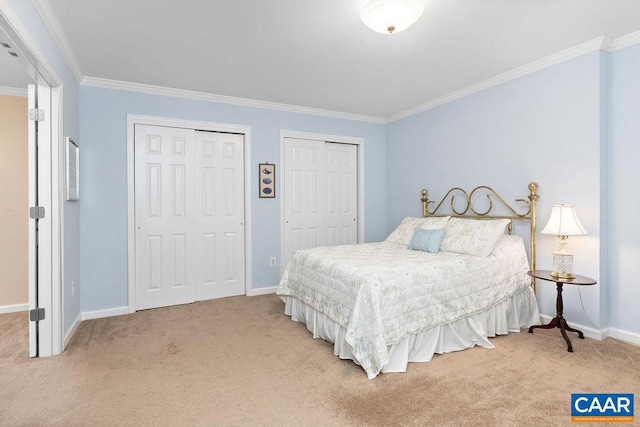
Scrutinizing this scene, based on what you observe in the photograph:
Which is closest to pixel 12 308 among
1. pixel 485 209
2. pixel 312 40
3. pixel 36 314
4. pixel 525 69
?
pixel 36 314

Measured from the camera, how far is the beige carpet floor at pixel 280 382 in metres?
1.84

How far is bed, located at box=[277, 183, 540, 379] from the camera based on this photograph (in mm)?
2314

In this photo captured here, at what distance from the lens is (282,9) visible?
2.27 metres

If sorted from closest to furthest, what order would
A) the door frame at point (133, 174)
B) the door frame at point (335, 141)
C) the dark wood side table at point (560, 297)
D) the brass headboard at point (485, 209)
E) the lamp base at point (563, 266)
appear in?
the dark wood side table at point (560, 297) → the lamp base at point (563, 266) → the brass headboard at point (485, 209) → the door frame at point (133, 174) → the door frame at point (335, 141)

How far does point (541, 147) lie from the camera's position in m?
3.17

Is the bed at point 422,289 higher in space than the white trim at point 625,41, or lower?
lower

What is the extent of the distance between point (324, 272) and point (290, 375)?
2.70 feet

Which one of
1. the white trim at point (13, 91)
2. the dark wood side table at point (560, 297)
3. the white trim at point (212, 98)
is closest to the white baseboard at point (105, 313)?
the white trim at point (212, 98)

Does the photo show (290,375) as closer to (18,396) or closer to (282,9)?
(18,396)

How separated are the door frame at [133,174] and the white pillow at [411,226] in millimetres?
1765

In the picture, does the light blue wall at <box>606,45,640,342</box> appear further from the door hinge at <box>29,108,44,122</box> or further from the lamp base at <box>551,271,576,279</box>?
the door hinge at <box>29,108,44,122</box>

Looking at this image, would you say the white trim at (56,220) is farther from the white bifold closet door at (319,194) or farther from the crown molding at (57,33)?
the white bifold closet door at (319,194)

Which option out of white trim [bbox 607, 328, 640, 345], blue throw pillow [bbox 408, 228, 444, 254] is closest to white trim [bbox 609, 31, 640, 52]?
blue throw pillow [bbox 408, 228, 444, 254]

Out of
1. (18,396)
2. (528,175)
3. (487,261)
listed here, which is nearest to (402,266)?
(487,261)
